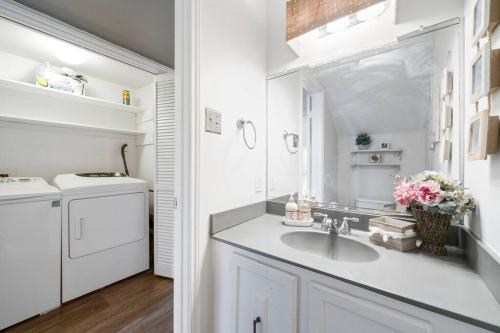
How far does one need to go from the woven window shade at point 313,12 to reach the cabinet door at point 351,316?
4.59 ft

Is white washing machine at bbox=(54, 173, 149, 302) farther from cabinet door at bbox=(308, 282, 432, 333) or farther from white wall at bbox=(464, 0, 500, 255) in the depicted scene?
white wall at bbox=(464, 0, 500, 255)

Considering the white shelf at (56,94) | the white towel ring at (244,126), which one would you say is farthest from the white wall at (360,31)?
the white shelf at (56,94)

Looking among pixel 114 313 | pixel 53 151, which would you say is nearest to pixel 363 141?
pixel 114 313

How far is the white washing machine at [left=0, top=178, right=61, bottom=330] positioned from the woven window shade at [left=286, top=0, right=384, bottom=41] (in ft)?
7.61

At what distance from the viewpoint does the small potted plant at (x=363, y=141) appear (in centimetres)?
128

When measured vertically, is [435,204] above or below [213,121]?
below

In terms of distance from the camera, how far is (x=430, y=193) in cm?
84

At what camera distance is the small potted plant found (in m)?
1.28

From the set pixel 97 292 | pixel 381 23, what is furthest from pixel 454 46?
pixel 97 292

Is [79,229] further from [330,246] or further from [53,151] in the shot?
[330,246]

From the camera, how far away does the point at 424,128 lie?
3.68 feet

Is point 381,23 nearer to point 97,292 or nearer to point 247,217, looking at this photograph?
point 247,217

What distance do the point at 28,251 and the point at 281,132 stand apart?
222 cm

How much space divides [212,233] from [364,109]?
1.20 m
